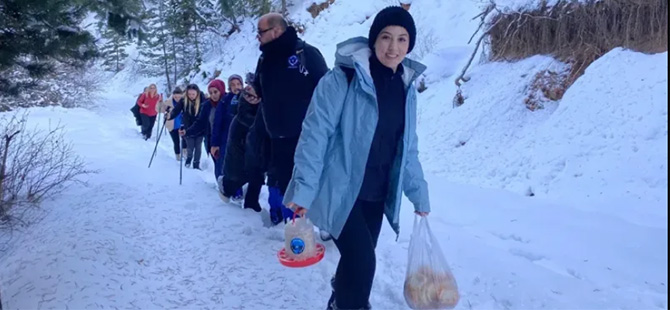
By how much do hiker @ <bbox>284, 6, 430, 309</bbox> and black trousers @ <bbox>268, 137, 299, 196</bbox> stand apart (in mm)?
1353

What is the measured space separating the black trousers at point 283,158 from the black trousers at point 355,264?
1.40 meters

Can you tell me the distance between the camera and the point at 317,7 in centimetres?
2745

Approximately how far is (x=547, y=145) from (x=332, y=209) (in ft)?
20.2

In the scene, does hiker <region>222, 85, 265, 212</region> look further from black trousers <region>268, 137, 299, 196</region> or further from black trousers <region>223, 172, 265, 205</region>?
black trousers <region>268, 137, 299, 196</region>

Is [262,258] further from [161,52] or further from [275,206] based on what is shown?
[161,52]

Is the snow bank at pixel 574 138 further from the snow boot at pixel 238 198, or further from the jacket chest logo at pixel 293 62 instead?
the jacket chest logo at pixel 293 62

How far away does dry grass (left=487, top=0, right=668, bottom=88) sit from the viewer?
27.6ft

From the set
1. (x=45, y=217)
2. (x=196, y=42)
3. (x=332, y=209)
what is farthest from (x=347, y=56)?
(x=196, y=42)

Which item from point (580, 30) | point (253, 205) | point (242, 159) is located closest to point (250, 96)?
point (242, 159)

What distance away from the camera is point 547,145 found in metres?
8.02

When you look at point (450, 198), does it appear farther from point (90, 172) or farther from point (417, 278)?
point (90, 172)

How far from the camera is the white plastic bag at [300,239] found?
3367 millimetres

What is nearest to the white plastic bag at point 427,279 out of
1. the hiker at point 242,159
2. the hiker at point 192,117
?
the hiker at point 242,159

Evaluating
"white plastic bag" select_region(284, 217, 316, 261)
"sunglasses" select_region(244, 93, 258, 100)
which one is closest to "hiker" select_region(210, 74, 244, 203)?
"sunglasses" select_region(244, 93, 258, 100)
